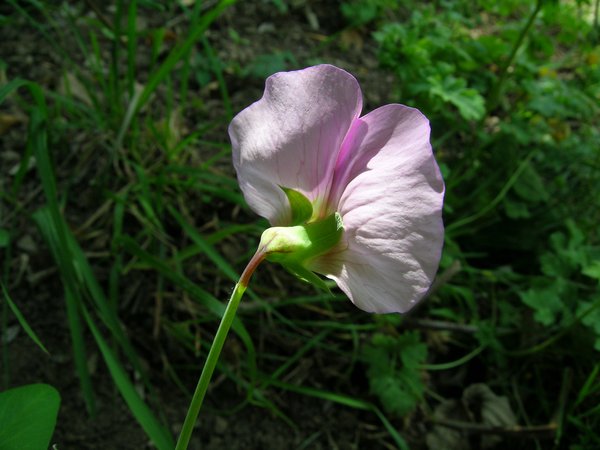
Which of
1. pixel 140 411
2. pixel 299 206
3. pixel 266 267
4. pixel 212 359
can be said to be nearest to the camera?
pixel 212 359

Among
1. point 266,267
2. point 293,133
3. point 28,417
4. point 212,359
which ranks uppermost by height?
point 293,133

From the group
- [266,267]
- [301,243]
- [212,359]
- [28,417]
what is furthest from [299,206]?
[266,267]

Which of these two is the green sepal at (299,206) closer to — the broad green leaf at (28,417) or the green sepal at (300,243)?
the green sepal at (300,243)

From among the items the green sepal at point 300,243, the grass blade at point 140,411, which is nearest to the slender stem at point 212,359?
the green sepal at point 300,243

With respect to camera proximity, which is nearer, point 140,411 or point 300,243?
point 300,243

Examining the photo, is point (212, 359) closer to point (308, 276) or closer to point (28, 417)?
point (308, 276)

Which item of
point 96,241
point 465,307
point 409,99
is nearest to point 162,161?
point 96,241

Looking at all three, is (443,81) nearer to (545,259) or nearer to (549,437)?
(545,259)
